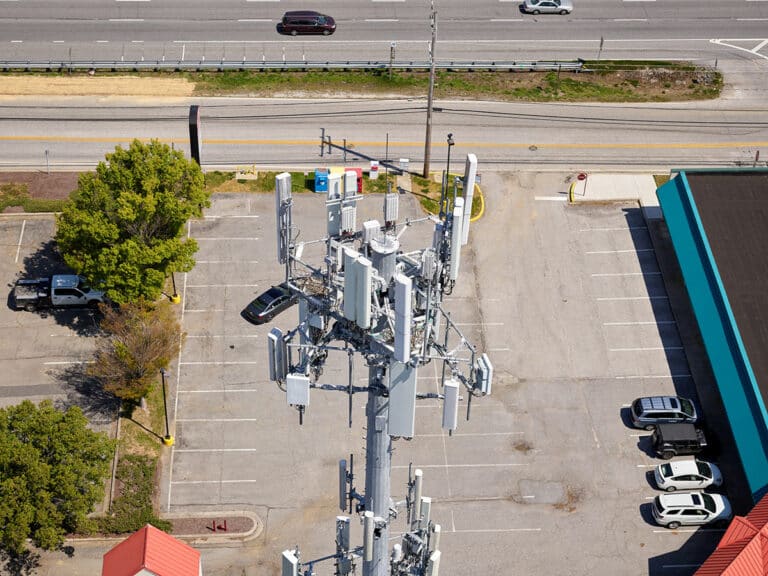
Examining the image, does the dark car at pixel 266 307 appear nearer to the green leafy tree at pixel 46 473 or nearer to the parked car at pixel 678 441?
the green leafy tree at pixel 46 473

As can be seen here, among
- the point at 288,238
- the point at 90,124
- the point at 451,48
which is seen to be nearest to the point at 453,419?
the point at 288,238

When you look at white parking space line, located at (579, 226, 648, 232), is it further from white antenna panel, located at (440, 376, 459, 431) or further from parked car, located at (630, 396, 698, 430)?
white antenna panel, located at (440, 376, 459, 431)

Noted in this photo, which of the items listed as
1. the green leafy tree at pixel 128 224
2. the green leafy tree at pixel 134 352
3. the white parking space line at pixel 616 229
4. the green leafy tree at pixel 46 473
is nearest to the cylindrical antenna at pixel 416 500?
the green leafy tree at pixel 46 473

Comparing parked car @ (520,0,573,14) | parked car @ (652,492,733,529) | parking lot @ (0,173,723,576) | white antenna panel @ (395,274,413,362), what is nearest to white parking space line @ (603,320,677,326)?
parking lot @ (0,173,723,576)

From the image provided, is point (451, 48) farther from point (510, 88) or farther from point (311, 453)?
point (311, 453)

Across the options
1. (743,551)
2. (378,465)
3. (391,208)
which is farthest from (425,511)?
(743,551)

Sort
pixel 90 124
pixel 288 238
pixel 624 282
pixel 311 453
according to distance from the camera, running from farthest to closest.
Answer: pixel 90 124 < pixel 624 282 < pixel 311 453 < pixel 288 238
